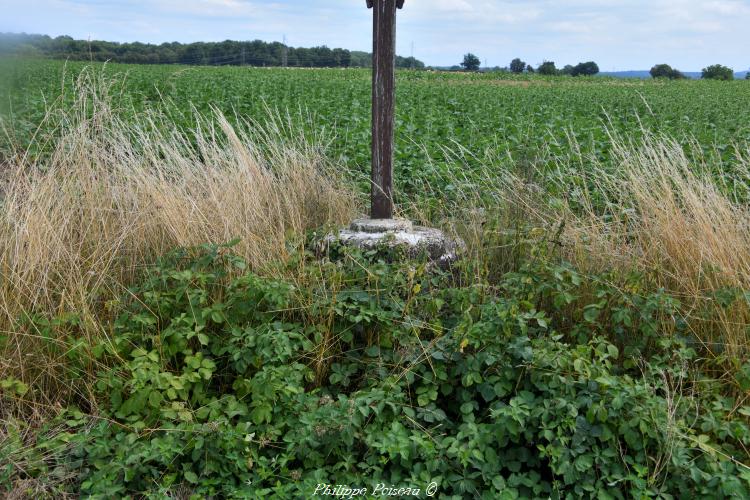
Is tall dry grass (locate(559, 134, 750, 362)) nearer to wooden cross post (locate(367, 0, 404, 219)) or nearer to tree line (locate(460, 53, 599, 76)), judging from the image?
wooden cross post (locate(367, 0, 404, 219))

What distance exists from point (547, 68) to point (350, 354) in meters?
54.7

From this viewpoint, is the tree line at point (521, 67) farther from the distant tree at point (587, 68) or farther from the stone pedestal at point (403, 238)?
the stone pedestal at point (403, 238)

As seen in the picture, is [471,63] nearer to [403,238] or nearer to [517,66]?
[517,66]

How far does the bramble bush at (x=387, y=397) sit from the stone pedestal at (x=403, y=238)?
443 mm

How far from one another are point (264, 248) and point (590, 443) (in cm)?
251

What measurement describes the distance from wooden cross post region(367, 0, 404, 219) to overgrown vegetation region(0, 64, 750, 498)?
0.61m

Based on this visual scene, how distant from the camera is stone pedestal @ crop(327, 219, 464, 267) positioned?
4.74 m

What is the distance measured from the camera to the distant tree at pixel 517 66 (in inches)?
2062

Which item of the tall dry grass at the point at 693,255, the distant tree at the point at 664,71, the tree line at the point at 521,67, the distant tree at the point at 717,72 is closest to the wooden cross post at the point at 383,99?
the tall dry grass at the point at 693,255

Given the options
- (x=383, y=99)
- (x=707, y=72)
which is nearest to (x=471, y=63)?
(x=707, y=72)

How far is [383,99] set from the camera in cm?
512

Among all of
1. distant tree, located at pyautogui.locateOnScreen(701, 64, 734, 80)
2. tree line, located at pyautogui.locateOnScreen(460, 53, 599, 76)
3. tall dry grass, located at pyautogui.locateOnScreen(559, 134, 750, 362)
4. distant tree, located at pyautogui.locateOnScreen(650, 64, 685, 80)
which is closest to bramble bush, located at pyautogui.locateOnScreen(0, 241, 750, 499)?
tall dry grass, located at pyautogui.locateOnScreen(559, 134, 750, 362)

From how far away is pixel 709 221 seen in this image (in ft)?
14.7

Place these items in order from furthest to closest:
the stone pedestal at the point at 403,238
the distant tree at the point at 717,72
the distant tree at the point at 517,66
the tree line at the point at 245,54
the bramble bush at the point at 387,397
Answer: the distant tree at the point at 717,72 → the distant tree at the point at 517,66 → the tree line at the point at 245,54 → the stone pedestal at the point at 403,238 → the bramble bush at the point at 387,397
